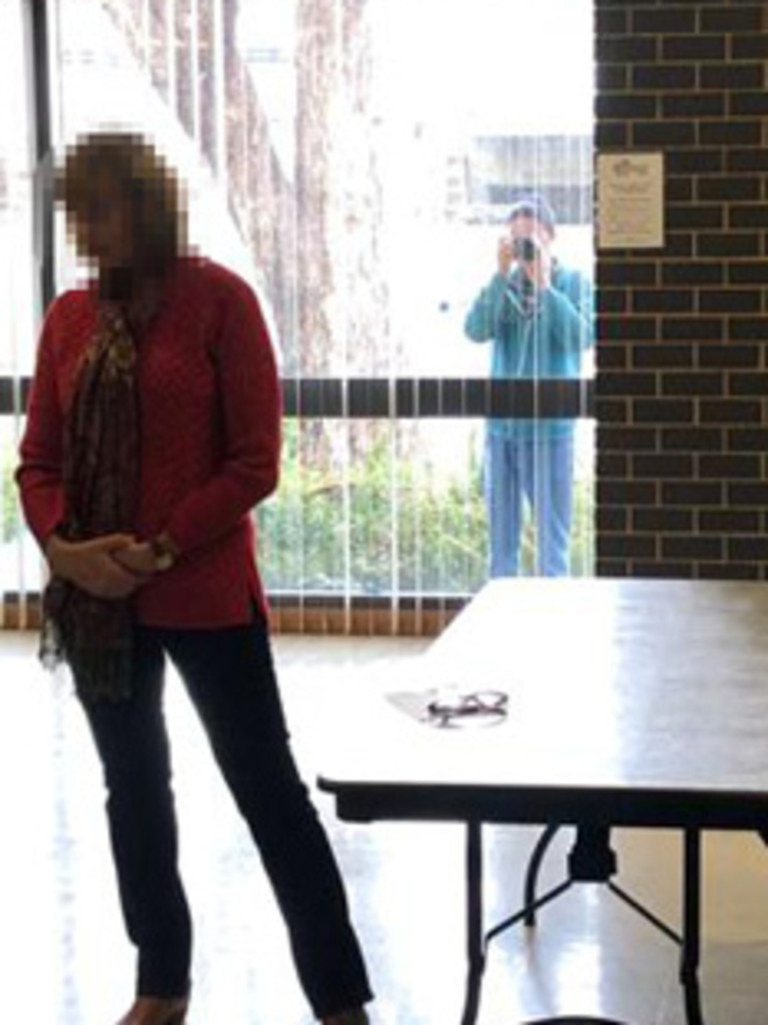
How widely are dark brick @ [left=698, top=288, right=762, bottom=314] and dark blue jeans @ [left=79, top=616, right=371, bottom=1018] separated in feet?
7.91

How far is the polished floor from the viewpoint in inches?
122

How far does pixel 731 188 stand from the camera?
4809mm

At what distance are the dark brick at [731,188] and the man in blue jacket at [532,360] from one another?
108cm

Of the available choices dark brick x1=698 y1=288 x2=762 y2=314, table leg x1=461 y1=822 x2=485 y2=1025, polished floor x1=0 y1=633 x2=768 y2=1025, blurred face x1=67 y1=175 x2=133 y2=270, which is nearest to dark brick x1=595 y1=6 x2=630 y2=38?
dark brick x1=698 y1=288 x2=762 y2=314

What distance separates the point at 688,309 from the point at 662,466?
0.40 m

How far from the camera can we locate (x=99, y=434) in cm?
265

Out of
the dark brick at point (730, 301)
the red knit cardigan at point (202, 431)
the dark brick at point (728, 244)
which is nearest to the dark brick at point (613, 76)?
the dark brick at point (728, 244)

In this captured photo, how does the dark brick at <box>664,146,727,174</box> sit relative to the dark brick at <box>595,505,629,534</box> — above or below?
above

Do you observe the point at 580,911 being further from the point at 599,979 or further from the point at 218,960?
the point at 218,960

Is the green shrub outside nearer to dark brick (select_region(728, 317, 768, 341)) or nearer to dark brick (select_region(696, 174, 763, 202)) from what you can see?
dark brick (select_region(728, 317, 768, 341))

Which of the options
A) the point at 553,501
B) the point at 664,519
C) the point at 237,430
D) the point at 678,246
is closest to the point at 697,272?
the point at 678,246

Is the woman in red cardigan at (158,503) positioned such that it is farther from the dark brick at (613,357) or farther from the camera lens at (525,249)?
the camera lens at (525,249)

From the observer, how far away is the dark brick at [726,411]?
4.86 meters

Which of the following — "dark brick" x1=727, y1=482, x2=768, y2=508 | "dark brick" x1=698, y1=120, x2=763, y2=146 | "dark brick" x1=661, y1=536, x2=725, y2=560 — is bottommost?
"dark brick" x1=661, y1=536, x2=725, y2=560
